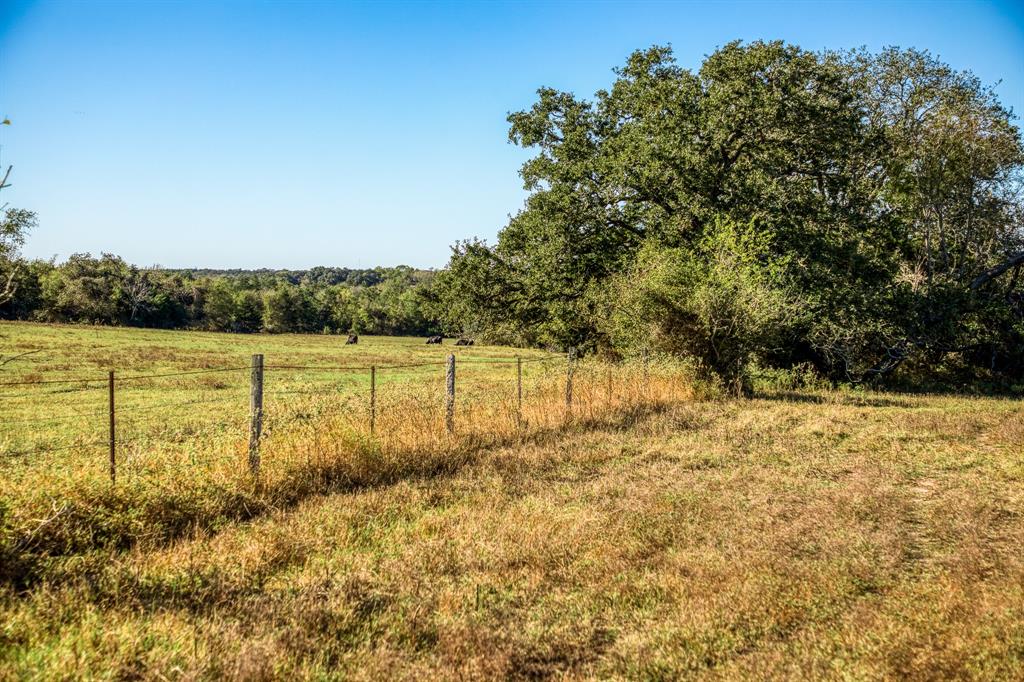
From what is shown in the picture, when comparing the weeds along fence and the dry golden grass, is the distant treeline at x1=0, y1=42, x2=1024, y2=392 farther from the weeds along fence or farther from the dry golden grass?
the dry golden grass

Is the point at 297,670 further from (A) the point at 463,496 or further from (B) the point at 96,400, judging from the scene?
(B) the point at 96,400

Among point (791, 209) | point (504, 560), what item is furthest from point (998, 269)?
point (504, 560)

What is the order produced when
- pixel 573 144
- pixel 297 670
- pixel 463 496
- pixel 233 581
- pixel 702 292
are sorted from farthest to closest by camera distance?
pixel 573 144 < pixel 702 292 < pixel 463 496 < pixel 233 581 < pixel 297 670

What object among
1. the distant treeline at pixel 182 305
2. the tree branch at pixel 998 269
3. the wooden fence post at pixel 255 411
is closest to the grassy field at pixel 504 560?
the wooden fence post at pixel 255 411

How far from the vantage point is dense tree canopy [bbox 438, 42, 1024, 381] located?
2228 centimetres

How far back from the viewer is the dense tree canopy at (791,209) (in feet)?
73.1

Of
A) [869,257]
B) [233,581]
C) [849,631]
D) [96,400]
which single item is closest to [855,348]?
[869,257]

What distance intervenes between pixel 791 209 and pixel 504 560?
70.3ft

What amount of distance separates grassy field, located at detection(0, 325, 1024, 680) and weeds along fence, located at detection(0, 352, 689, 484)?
0.30ft

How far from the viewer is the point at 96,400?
2133 cm

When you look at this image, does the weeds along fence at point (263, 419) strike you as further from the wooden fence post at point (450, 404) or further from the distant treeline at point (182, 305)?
the distant treeline at point (182, 305)

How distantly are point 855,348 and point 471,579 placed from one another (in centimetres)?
2343

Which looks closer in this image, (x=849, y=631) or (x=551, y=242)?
(x=849, y=631)

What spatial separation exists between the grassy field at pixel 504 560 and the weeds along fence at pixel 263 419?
9cm
